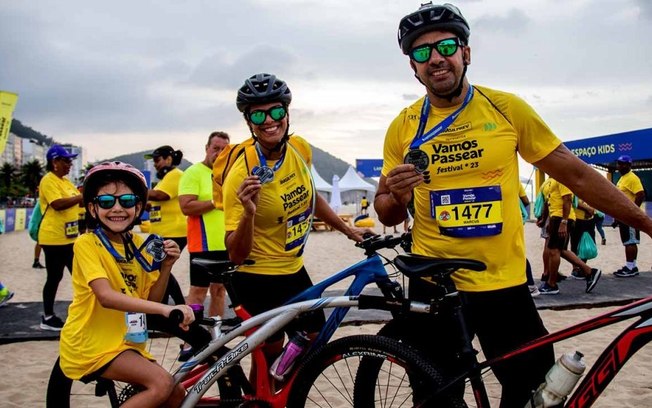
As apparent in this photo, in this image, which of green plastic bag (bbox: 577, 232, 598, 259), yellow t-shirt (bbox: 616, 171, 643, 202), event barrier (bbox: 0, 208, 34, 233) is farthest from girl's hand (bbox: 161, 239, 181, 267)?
event barrier (bbox: 0, 208, 34, 233)

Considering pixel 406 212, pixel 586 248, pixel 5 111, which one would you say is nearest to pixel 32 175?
pixel 5 111

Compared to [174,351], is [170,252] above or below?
above

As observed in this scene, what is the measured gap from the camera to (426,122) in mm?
2525

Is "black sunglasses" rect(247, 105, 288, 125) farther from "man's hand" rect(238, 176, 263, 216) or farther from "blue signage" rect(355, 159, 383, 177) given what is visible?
"blue signage" rect(355, 159, 383, 177)

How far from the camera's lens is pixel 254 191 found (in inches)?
107

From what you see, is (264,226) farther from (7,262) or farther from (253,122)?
(7,262)

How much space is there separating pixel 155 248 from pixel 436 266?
1328mm

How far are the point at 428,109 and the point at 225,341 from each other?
148 cm

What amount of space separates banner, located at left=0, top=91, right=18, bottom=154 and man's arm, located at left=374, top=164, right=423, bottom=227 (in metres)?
13.1

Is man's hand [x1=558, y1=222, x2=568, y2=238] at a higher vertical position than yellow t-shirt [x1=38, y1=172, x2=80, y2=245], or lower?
lower

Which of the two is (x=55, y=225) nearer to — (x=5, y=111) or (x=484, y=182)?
(x=484, y=182)

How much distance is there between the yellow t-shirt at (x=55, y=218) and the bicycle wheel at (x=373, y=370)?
4127 millimetres

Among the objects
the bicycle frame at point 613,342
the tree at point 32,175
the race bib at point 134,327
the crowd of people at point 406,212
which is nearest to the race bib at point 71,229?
the crowd of people at point 406,212

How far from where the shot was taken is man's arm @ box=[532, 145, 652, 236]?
2.14 meters
